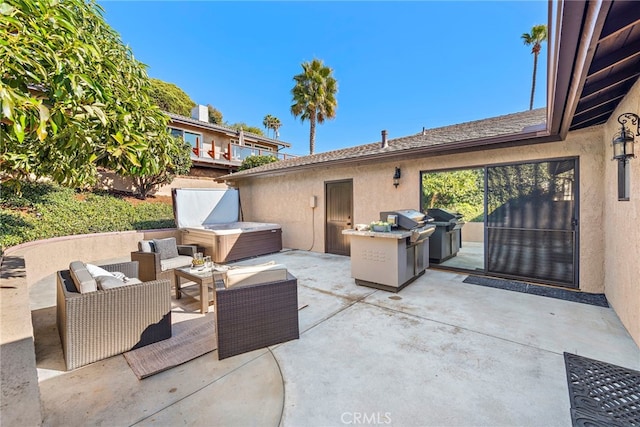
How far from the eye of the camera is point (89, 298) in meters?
2.65

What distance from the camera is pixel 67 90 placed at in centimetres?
139

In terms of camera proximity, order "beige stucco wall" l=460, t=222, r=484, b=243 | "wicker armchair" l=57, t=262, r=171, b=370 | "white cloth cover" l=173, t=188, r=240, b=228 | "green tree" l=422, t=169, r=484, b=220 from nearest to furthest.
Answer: "wicker armchair" l=57, t=262, r=171, b=370, "green tree" l=422, t=169, r=484, b=220, "white cloth cover" l=173, t=188, r=240, b=228, "beige stucco wall" l=460, t=222, r=484, b=243

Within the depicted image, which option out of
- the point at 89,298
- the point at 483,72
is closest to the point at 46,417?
the point at 89,298

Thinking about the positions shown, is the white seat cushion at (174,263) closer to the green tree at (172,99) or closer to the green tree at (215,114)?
the green tree at (172,99)

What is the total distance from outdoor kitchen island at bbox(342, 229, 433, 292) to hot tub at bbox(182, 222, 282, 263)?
3751 mm

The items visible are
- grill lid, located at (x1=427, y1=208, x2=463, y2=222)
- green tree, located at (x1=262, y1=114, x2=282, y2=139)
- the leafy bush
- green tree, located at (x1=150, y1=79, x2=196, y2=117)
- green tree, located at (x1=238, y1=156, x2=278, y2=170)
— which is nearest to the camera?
the leafy bush

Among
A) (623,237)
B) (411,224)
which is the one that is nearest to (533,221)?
(623,237)

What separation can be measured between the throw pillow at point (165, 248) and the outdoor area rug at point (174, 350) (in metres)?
2.35

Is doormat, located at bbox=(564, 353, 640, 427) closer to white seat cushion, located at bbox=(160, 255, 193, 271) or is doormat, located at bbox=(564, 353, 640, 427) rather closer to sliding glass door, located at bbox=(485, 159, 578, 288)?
sliding glass door, located at bbox=(485, 159, 578, 288)

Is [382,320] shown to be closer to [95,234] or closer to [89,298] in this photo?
[89,298]

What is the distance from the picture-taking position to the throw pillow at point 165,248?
5.42 metres

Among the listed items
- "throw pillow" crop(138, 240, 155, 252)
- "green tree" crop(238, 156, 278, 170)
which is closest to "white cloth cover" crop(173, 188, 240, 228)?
"throw pillow" crop(138, 240, 155, 252)

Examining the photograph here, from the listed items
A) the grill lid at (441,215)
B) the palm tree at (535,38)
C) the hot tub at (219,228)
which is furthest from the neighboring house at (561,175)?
the palm tree at (535,38)

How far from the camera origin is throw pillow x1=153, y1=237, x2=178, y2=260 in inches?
213
